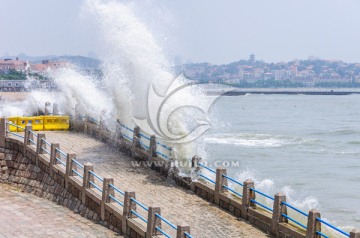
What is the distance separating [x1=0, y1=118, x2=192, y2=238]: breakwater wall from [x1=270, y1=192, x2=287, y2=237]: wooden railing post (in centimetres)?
237

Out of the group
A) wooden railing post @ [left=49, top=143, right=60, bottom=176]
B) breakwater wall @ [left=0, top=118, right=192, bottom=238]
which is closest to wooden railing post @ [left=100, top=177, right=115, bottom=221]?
breakwater wall @ [left=0, top=118, right=192, bottom=238]

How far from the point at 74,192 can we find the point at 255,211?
5.42 m

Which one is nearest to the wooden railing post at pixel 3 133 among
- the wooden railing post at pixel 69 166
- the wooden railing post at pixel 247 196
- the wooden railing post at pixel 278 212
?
the wooden railing post at pixel 69 166

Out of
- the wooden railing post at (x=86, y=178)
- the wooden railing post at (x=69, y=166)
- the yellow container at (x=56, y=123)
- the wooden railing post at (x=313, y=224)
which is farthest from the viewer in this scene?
the yellow container at (x=56, y=123)

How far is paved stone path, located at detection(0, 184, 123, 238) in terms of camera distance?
1473 centimetres

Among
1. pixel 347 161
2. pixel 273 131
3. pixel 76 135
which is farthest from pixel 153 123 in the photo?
pixel 273 131

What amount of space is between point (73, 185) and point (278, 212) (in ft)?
20.5

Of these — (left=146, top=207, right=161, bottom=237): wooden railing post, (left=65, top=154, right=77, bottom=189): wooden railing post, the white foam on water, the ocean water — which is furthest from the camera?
the white foam on water

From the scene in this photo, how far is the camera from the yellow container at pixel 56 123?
2472cm

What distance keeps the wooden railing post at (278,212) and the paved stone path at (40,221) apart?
3.82 meters

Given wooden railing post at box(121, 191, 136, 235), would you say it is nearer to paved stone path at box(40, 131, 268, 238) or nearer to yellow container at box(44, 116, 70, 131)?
paved stone path at box(40, 131, 268, 238)

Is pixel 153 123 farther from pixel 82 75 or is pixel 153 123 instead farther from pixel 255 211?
pixel 82 75

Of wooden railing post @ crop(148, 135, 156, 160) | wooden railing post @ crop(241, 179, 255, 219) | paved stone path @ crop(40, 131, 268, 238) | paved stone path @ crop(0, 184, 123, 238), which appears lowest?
paved stone path @ crop(0, 184, 123, 238)

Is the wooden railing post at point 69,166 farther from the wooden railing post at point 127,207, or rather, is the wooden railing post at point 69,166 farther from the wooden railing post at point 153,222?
the wooden railing post at point 153,222
